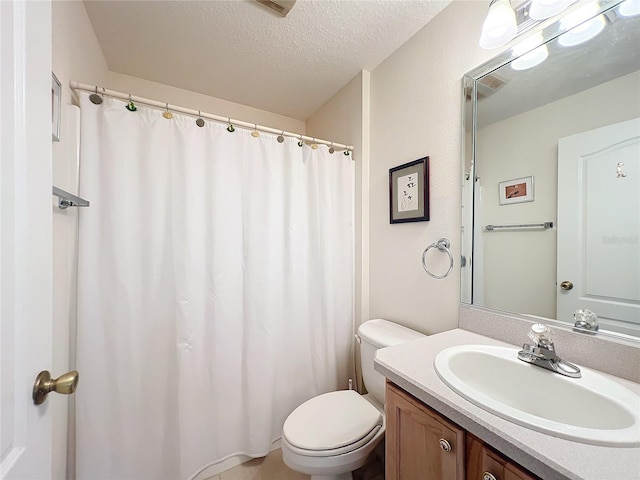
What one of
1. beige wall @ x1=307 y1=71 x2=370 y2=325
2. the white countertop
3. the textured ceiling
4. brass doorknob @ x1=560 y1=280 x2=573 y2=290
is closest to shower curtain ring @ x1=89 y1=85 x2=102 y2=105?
the textured ceiling

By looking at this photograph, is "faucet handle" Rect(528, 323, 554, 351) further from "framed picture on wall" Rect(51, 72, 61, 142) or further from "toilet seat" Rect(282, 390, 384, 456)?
"framed picture on wall" Rect(51, 72, 61, 142)

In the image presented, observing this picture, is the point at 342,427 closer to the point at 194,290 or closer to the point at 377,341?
the point at 377,341

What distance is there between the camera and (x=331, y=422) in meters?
1.14

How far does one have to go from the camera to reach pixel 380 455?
4.53 feet

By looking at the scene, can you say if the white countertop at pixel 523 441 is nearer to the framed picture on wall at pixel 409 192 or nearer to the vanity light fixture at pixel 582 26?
the framed picture on wall at pixel 409 192

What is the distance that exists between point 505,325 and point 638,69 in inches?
34.9

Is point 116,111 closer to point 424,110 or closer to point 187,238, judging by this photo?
point 187,238

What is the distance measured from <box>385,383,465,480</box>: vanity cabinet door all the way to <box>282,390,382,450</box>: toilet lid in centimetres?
26

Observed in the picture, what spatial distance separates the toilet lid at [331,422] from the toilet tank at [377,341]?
0.08 m

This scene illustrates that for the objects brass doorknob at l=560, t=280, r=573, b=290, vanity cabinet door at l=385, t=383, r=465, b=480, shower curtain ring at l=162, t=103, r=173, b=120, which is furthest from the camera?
shower curtain ring at l=162, t=103, r=173, b=120

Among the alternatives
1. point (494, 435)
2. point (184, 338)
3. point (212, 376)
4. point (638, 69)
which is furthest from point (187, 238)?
point (638, 69)

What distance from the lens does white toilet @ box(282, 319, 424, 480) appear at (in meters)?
1.00

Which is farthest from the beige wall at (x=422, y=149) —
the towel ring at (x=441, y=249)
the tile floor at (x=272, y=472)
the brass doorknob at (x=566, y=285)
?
the tile floor at (x=272, y=472)

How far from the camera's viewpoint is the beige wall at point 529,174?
82cm
